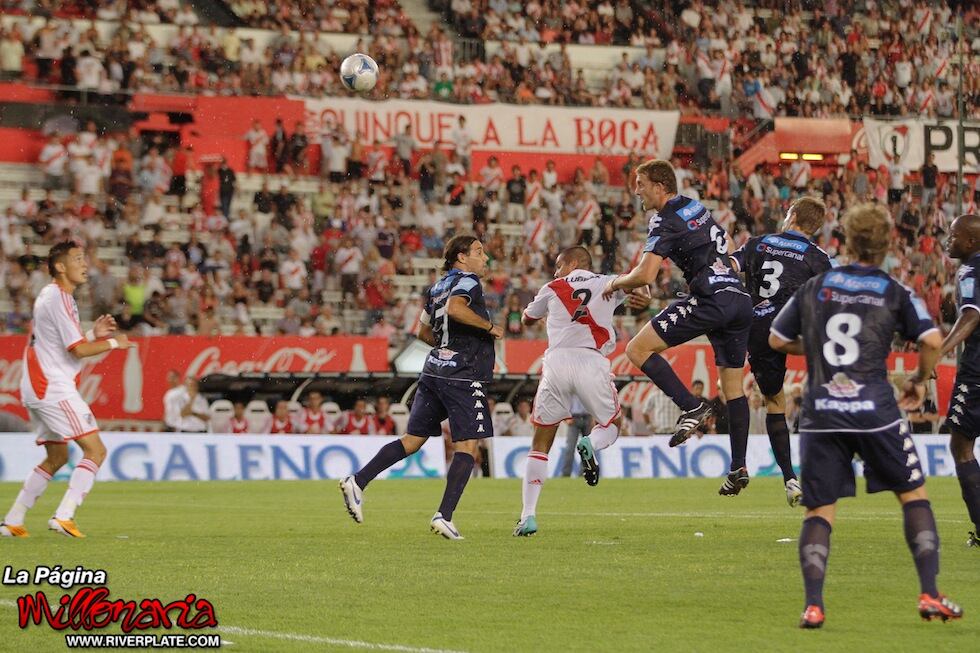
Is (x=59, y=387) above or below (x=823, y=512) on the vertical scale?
below

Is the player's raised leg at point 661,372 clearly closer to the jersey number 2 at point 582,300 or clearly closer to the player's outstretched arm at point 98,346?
the jersey number 2 at point 582,300

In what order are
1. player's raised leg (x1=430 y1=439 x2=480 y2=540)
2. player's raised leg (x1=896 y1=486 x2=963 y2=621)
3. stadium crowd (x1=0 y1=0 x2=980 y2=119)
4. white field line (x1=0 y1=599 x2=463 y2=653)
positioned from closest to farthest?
1. white field line (x1=0 y1=599 x2=463 y2=653)
2. player's raised leg (x1=896 y1=486 x2=963 y2=621)
3. player's raised leg (x1=430 y1=439 x2=480 y2=540)
4. stadium crowd (x1=0 y1=0 x2=980 y2=119)

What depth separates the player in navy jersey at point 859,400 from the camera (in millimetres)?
7375

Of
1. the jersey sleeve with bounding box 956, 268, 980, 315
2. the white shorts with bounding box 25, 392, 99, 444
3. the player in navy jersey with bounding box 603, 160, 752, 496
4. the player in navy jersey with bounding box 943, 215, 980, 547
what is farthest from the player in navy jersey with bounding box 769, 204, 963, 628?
the white shorts with bounding box 25, 392, 99, 444

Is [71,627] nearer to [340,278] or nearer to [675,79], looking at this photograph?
[340,278]

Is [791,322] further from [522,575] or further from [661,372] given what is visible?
[661,372]

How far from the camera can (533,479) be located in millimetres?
12891

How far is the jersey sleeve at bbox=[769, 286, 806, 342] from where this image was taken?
7676 mm

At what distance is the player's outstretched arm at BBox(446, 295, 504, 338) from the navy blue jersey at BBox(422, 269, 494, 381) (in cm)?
8

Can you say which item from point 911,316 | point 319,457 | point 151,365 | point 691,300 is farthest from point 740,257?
point 151,365

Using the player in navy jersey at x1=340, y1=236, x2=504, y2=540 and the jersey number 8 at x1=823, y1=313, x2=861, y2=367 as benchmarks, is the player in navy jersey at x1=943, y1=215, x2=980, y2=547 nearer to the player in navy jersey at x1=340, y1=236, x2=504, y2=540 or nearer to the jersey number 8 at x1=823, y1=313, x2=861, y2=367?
the player in navy jersey at x1=340, y1=236, x2=504, y2=540

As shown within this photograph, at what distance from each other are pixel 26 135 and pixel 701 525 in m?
19.0

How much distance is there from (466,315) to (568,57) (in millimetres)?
23891

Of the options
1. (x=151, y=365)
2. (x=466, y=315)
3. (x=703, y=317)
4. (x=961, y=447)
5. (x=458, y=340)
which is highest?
(x=466, y=315)
